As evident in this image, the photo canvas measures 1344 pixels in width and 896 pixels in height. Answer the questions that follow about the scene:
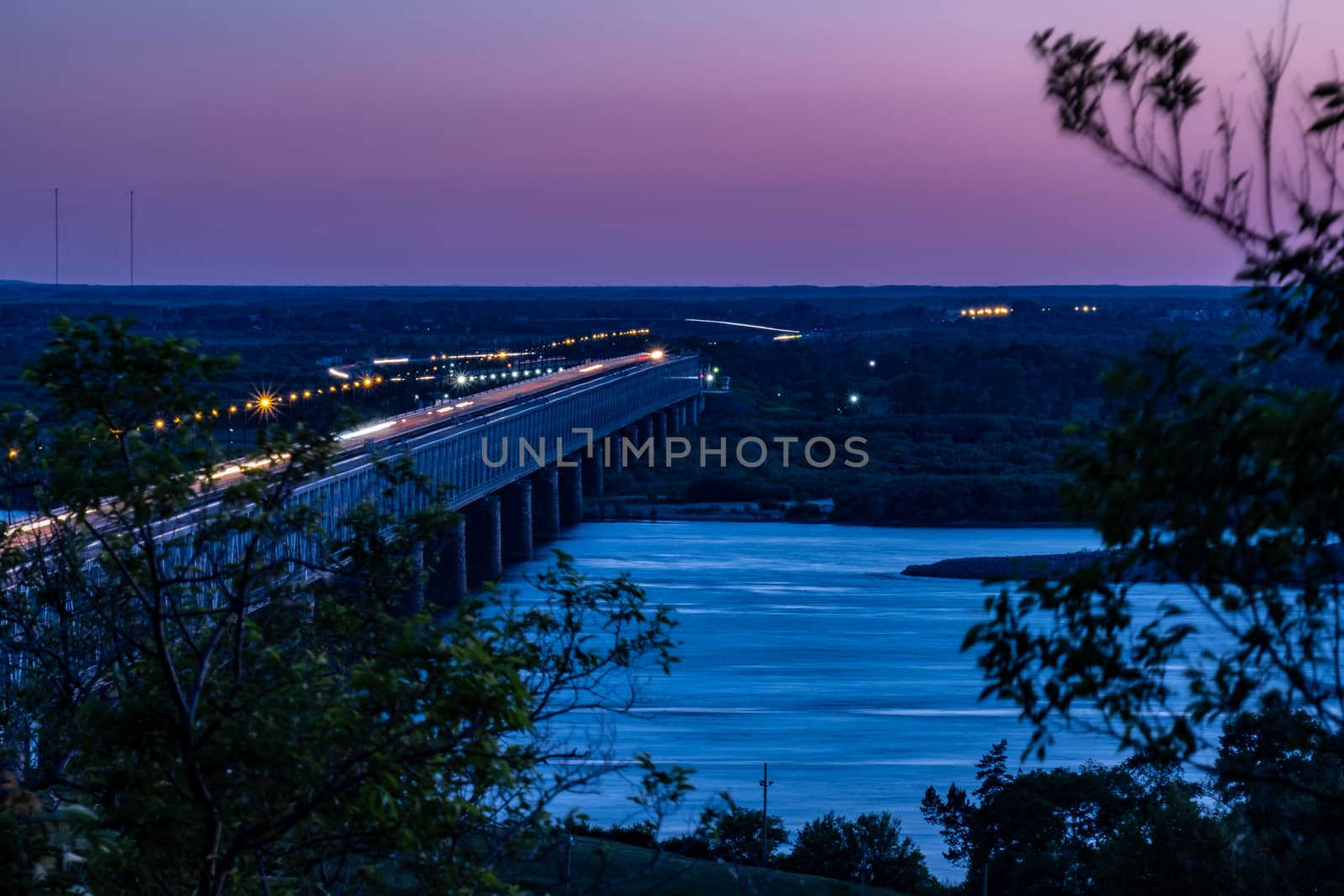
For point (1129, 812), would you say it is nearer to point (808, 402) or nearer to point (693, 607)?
point (693, 607)

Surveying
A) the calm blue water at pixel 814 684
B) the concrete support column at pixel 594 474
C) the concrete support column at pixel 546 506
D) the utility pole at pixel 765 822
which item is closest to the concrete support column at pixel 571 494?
the concrete support column at pixel 546 506

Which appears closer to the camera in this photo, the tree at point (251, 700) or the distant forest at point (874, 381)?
the tree at point (251, 700)

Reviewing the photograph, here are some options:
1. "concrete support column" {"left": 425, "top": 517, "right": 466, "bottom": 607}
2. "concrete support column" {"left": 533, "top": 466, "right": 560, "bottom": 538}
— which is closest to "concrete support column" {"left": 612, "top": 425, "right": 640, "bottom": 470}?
"concrete support column" {"left": 533, "top": 466, "right": 560, "bottom": 538}

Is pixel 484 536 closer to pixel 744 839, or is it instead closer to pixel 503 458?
pixel 503 458

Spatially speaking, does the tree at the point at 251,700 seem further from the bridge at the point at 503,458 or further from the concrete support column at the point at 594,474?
the concrete support column at the point at 594,474

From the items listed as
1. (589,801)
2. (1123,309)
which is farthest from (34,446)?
(1123,309)

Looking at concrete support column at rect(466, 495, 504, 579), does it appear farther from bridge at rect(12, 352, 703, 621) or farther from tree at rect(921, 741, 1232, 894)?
Result: tree at rect(921, 741, 1232, 894)
